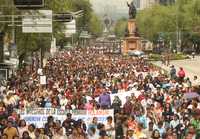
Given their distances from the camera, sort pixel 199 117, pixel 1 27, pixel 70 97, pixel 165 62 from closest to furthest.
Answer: pixel 199 117, pixel 70 97, pixel 1 27, pixel 165 62

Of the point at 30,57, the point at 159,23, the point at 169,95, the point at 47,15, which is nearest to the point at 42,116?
the point at 169,95

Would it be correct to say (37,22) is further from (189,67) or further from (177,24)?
(177,24)

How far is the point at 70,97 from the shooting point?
2862 cm

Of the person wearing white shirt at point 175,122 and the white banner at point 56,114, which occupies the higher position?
the person wearing white shirt at point 175,122

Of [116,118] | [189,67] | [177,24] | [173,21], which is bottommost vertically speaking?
[189,67]

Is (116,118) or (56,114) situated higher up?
(116,118)

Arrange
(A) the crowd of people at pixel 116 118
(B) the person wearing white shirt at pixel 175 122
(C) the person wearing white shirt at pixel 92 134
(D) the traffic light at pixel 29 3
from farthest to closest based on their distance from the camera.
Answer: (D) the traffic light at pixel 29 3
(B) the person wearing white shirt at pixel 175 122
(C) the person wearing white shirt at pixel 92 134
(A) the crowd of people at pixel 116 118

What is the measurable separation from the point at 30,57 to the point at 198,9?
4899cm

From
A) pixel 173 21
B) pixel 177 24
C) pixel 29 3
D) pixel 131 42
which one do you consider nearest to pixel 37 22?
pixel 29 3

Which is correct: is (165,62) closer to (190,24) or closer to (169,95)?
(190,24)

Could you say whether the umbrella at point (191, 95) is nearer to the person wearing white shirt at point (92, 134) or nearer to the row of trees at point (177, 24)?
the person wearing white shirt at point (92, 134)

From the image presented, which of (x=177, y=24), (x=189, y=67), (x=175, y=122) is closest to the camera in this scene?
(x=175, y=122)

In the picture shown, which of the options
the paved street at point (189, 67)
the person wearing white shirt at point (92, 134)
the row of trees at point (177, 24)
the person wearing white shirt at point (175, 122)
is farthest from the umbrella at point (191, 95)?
the row of trees at point (177, 24)

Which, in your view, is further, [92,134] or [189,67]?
[189,67]
